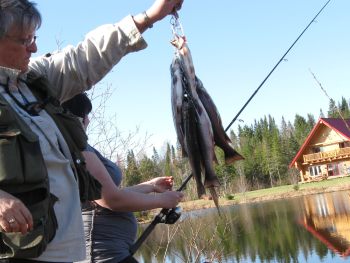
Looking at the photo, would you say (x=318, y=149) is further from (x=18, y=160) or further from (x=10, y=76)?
(x=18, y=160)

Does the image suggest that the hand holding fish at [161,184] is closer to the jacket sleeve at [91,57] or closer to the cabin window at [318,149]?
the jacket sleeve at [91,57]

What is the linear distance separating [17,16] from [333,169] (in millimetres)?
42312

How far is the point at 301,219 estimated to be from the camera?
20266 millimetres

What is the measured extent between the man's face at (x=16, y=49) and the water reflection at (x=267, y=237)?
700 cm

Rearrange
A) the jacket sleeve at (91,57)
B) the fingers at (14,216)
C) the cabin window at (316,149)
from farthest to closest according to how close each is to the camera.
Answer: the cabin window at (316,149)
the jacket sleeve at (91,57)
the fingers at (14,216)

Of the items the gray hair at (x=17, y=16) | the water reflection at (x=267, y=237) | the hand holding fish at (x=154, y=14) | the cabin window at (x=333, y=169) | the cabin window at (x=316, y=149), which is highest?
the cabin window at (x=316, y=149)

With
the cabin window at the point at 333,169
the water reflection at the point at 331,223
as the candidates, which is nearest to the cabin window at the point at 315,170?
the cabin window at the point at 333,169

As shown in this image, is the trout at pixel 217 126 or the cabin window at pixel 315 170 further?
the cabin window at pixel 315 170

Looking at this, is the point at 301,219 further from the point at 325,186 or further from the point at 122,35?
the point at 122,35

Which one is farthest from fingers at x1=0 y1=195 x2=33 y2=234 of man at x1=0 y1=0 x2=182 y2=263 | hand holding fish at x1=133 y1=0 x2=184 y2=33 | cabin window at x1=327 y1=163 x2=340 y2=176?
cabin window at x1=327 y1=163 x2=340 y2=176

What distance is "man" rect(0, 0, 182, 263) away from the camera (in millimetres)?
1583

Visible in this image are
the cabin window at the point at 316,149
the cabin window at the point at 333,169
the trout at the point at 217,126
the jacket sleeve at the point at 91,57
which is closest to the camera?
A: the jacket sleeve at the point at 91,57

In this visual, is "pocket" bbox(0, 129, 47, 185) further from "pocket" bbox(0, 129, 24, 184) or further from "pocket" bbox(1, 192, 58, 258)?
"pocket" bbox(1, 192, 58, 258)

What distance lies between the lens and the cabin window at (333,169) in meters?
41.1
